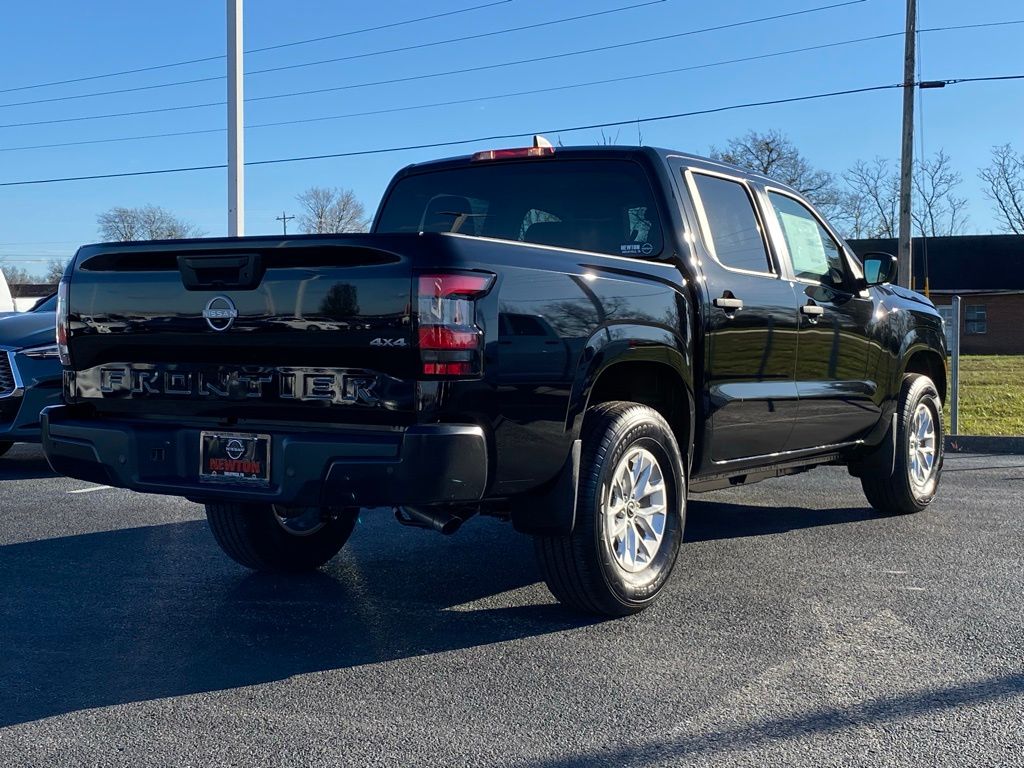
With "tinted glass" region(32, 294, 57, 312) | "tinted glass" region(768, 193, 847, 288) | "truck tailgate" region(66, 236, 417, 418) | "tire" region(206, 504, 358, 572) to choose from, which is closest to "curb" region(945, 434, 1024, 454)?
"tinted glass" region(768, 193, 847, 288)

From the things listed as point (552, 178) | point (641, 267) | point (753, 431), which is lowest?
point (753, 431)

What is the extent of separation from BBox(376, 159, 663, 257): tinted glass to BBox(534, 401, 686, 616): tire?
101 centimetres

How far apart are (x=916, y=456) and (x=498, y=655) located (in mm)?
4176

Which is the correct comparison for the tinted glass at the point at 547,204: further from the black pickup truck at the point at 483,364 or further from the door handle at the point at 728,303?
the door handle at the point at 728,303

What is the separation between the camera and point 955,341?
12203 millimetres

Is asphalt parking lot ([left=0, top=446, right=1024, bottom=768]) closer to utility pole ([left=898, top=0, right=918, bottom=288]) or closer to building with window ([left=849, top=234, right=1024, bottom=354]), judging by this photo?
utility pole ([left=898, top=0, right=918, bottom=288])

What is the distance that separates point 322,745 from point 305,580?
223cm

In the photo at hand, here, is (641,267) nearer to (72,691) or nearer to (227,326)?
(227,326)

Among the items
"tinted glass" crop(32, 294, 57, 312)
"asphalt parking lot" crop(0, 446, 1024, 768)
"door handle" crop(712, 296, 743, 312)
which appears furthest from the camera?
"tinted glass" crop(32, 294, 57, 312)

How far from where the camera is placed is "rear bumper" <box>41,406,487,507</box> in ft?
12.9

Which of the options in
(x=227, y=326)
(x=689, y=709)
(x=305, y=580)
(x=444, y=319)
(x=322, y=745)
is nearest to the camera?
(x=322, y=745)

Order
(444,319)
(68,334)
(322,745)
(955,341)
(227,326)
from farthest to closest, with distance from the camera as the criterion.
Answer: (955,341) → (68,334) → (227,326) → (444,319) → (322,745)

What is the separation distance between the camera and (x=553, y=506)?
4426 millimetres

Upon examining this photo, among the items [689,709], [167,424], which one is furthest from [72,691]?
[689,709]
